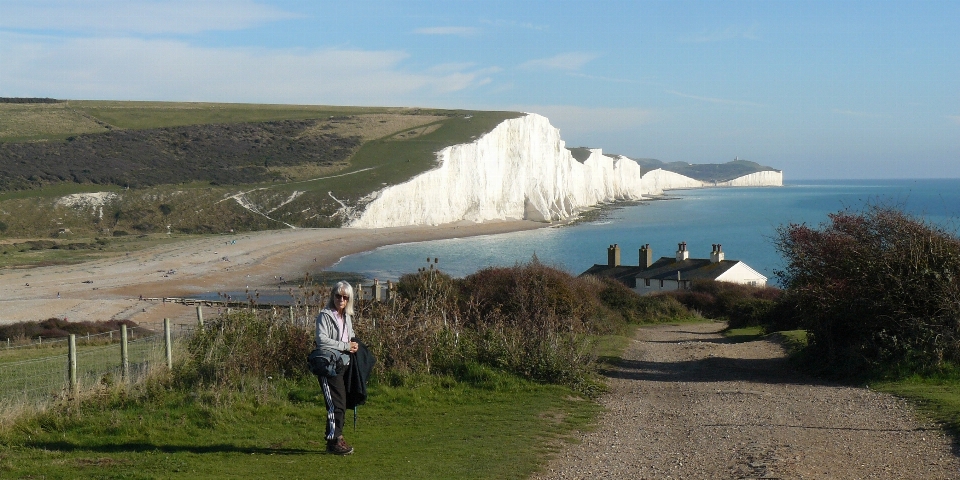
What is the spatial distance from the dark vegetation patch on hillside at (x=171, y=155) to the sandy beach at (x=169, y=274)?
71.7ft

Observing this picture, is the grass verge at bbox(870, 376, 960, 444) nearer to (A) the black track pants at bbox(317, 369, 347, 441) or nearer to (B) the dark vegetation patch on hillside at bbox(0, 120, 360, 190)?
(A) the black track pants at bbox(317, 369, 347, 441)

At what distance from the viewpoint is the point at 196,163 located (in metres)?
90.5

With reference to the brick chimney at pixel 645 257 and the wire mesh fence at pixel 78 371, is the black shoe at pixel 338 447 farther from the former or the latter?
the brick chimney at pixel 645 257

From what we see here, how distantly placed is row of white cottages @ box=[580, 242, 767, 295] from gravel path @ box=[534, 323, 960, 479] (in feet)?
67.5

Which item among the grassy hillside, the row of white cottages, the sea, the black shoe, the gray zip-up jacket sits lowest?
the sea

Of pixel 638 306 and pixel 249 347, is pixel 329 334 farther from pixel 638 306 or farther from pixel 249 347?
pixel 638 306

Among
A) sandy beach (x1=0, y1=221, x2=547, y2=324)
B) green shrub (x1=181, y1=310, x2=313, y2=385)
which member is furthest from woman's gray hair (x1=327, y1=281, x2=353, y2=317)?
sandy beach (x1=0, y1=221, x2=547, y2=324)

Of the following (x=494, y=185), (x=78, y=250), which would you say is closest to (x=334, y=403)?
(x=78, y=250)

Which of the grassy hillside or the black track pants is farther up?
the grassy hillside

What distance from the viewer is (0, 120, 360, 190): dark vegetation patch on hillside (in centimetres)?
7950

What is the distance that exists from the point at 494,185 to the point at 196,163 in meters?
31.5

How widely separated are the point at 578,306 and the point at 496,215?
74749 mm

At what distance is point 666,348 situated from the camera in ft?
60.3

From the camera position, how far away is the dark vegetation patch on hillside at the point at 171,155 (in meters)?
79.5
